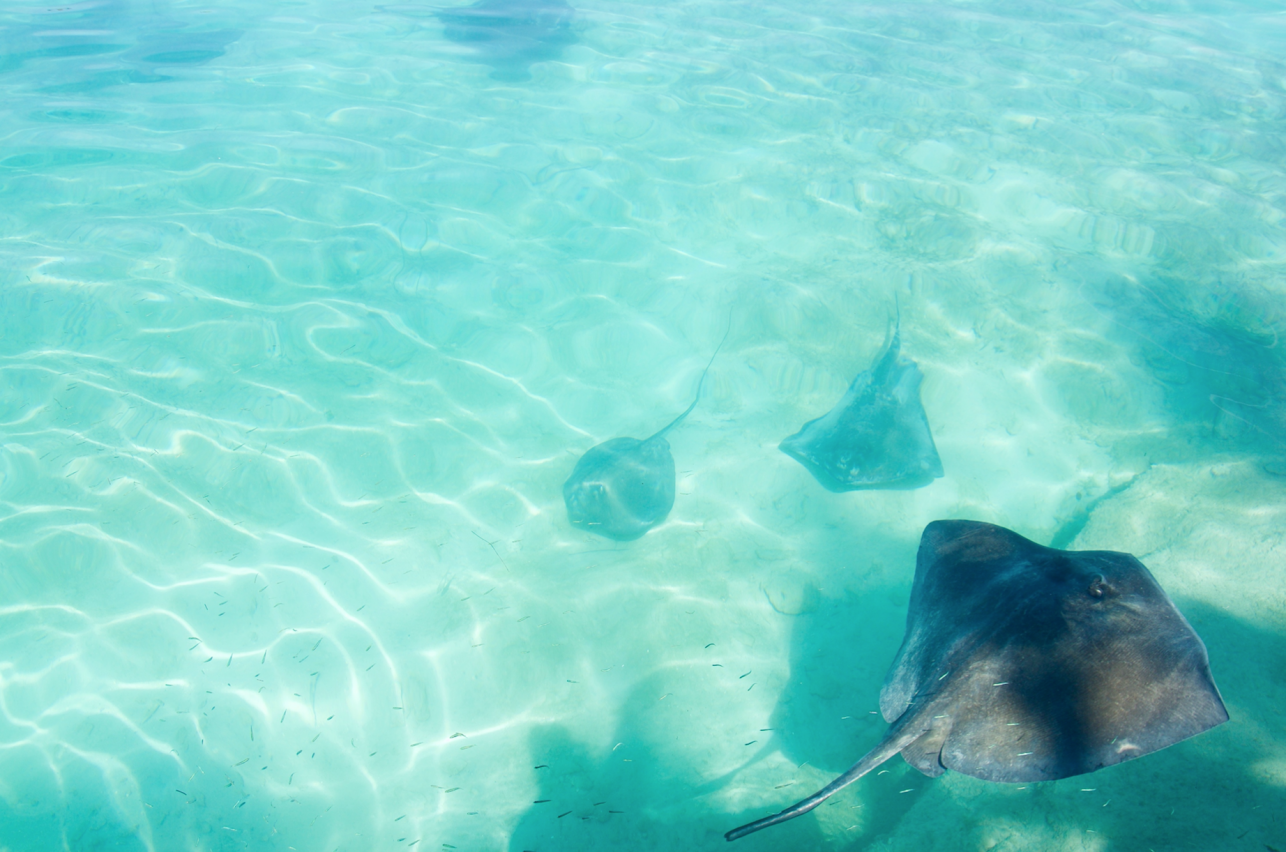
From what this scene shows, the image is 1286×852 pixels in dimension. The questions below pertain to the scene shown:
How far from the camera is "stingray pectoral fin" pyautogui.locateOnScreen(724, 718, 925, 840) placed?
2.33 metres

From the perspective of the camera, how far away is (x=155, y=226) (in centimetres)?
816

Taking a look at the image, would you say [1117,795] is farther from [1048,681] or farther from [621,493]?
[621,493]

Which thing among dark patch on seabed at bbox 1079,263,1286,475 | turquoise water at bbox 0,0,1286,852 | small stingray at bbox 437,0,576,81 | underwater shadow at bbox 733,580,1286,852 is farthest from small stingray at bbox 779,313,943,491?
small stingray at bbox 437,0,576,81

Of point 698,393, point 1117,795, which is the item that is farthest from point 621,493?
point 1117,795

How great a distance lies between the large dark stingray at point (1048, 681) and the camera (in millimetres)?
2590

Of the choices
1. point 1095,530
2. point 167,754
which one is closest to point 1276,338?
point 1095,530

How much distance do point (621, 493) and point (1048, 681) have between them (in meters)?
3.44

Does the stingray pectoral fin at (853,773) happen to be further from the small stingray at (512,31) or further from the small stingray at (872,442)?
the small stingray at (512,31)

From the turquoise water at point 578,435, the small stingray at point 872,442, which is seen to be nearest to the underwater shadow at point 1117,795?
the turquoise water at point 578,435

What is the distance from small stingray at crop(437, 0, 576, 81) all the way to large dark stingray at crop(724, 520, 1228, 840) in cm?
1371

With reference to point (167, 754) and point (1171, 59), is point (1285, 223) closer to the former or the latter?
point (1171, 59)

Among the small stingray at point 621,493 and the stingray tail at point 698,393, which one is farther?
the stingray tail at point 698,393

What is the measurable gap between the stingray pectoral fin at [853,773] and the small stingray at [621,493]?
2938 millimetres

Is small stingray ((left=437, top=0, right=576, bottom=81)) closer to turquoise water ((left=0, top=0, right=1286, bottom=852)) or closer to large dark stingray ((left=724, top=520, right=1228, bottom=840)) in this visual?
turquoise water ((left=0, top=0, right=1286, bottom=852))
